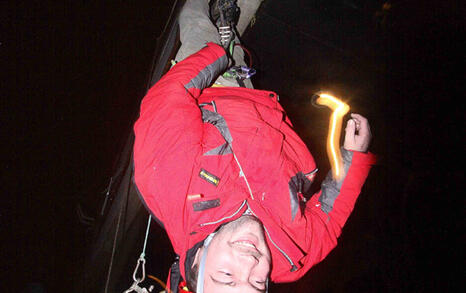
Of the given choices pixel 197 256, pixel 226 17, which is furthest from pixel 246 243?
pixel 226 17

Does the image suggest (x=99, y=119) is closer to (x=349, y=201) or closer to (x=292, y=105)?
(x=292, y=105)

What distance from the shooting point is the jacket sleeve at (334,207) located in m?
1.90

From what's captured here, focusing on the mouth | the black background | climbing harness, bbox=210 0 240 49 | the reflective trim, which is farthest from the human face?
the black background

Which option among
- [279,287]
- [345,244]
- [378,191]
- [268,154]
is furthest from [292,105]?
[279,287]

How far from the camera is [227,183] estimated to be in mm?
1690

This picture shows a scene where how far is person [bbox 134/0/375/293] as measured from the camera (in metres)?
1.51

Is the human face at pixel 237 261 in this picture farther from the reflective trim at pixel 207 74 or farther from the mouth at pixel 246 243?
the reflective trim at pixel 207 74

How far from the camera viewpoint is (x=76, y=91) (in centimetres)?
389

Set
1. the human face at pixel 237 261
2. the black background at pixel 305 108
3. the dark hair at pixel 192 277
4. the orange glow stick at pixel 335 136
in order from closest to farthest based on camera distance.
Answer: the human face at pixel 237 261 < the dark hair at pixel 192 277 < the orange glow stick at pixel 335 136 < the black background at pixel 305 108

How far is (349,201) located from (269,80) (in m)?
2.34

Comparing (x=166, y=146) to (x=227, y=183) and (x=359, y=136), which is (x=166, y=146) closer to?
(x=227, y=183)

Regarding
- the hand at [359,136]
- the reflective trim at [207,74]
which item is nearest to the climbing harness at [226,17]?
the reflective trim at [207,74]

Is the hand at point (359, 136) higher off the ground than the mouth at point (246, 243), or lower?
higher

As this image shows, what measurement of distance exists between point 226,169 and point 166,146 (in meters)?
0.46
